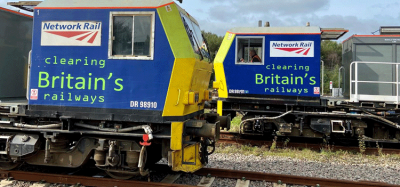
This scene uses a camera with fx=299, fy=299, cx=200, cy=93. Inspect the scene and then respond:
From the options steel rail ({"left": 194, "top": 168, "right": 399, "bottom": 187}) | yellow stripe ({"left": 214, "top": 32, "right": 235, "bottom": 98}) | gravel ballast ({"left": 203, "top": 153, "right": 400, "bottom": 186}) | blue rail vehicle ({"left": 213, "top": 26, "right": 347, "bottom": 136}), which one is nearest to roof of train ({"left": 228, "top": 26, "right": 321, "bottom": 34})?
blue rail vehicle ({"left": 213, "top": 26, "right": 347, "bottom": 136})

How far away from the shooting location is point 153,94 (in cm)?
459

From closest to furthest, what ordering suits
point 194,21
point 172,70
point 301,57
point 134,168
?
1. point 172,70
2. point 134,168
3. point 194,21
4. point 301,57

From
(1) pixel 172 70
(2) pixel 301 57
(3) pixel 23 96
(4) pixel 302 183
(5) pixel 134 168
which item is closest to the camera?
(1) pixel 172 70

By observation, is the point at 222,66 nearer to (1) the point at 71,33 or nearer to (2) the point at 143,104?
(2) the point at 143,104

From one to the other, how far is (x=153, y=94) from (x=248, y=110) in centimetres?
505

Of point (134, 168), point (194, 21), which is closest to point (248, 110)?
point (194, 21)

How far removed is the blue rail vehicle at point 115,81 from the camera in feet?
15.0

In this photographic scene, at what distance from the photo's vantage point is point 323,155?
7863 mm

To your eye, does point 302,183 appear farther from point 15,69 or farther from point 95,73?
point 15,69

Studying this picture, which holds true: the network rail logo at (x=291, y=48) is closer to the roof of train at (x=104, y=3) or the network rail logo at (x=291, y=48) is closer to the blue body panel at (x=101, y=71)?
Result: the roof of train at (x=104, y=3)

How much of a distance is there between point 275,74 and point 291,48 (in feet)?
2.91

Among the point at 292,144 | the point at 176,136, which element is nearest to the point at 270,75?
the point at 292,144

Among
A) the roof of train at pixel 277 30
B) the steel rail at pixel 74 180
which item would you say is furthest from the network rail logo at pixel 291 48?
the steel rail at pixel 74 180

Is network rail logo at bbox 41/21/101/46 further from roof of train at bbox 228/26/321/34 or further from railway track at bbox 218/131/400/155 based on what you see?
railway track at bbox 218/131/400/155
